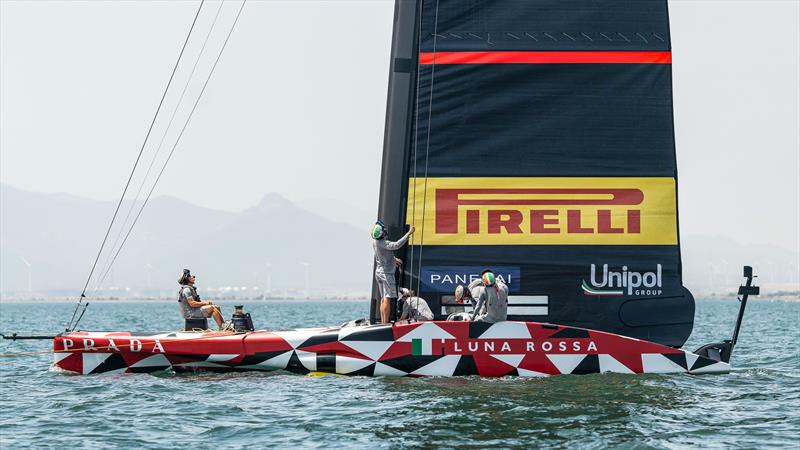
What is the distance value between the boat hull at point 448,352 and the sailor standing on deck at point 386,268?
499 mm

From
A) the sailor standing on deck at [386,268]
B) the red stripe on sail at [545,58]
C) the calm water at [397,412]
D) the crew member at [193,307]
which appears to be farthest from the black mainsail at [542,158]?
the crew member at [193,307]

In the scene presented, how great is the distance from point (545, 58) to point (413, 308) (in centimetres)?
362

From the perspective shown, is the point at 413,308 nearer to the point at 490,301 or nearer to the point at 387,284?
the point at 387,284

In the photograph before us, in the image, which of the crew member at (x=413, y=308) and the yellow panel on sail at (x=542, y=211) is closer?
the crew member at (x=413, y=308)

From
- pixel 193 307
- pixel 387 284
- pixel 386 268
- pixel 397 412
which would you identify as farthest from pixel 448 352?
pixel 193 307

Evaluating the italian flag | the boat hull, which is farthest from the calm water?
the italian flag

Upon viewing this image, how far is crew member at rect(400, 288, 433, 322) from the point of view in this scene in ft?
43.6

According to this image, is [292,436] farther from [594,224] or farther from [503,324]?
[594,224]

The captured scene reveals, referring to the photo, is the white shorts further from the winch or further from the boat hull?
the winch

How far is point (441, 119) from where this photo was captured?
1388 centimetres

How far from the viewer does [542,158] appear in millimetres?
13867

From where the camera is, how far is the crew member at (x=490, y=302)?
12719 mm

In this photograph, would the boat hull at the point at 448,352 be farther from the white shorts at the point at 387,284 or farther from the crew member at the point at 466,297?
the white shorts at the point at 387,284

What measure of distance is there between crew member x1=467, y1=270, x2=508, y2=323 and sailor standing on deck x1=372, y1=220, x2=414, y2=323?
3.71ft
